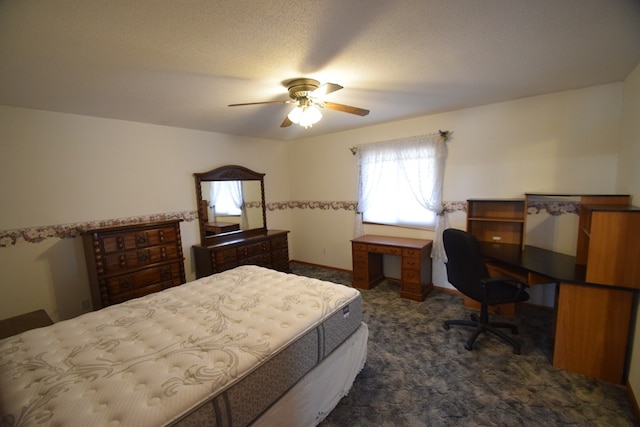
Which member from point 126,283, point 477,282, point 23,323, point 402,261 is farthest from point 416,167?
point 23,323

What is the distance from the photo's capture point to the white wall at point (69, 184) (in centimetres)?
245

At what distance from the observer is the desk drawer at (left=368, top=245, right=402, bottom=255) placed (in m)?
3.41

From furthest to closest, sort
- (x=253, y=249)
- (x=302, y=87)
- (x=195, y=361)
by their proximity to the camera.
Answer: (x=253, y=249)
(x=302, y=87)
(x=195, y=361)

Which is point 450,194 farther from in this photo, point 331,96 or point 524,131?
point 331,96

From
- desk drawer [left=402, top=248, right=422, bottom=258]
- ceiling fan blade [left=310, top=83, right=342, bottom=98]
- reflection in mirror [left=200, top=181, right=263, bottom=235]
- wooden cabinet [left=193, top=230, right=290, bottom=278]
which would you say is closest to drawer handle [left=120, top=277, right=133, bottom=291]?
wooden cabinet [left=193, top=230, right=290, bottom=278]

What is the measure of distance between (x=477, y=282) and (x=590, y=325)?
765 mm

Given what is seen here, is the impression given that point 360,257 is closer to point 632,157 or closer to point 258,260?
point 258,260

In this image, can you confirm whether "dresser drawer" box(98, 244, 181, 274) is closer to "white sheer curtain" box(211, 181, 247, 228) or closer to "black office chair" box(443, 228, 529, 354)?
"white sheer curtain" box(211, 181, 247, 228)

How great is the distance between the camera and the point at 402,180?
3732mm

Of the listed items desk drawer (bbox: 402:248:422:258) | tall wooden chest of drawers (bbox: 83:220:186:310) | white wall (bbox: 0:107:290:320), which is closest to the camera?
white wall (bbox: 0:107:290:320)

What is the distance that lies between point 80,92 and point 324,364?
9.40 feet

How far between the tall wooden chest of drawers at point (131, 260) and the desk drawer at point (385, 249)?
246cm

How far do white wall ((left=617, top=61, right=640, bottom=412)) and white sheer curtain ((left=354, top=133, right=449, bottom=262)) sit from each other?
1.52 metres

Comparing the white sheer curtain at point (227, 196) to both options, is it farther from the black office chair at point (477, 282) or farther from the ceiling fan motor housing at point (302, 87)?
the black office chair at point (477, 282)
